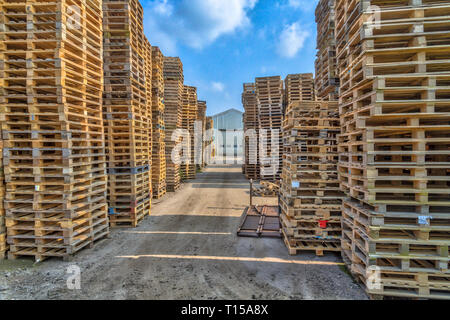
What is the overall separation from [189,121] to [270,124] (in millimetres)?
6842

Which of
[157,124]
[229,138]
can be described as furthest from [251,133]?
[229,138]

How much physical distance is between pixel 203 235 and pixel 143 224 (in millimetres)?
2477

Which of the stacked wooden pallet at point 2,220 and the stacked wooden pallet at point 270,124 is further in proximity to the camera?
the stacked wooden pallet at point 270,124

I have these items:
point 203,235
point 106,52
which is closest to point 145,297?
point 203,235

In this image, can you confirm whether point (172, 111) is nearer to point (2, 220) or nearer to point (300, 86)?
point (300, 86)

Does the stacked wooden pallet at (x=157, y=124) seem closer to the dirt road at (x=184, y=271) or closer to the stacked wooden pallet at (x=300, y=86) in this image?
the dirt road at (x=184, y=271)

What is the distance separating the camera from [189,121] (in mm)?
18969

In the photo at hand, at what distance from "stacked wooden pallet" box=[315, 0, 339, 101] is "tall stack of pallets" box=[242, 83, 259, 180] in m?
8.04

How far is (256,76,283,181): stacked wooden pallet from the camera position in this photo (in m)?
16.0

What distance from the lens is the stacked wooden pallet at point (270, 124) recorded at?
16.0 metres

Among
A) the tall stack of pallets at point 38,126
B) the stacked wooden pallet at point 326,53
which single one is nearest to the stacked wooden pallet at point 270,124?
the stacked wooden pallet at point 326,53

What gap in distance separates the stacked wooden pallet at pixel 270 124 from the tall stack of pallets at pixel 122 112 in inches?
390
